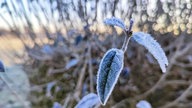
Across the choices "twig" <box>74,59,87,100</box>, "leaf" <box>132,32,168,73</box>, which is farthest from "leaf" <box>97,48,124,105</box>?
"twig" <box>74,59,87,100</box>

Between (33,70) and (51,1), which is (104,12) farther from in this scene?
(33,70)

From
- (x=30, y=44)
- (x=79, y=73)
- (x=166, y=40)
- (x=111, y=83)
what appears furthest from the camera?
(x=30, y=44)

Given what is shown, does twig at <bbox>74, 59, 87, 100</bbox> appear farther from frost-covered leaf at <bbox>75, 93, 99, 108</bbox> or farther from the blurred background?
frost-covered leaf at <bbox>75, 93, 99, 108</bbox>

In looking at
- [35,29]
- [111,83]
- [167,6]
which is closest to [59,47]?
[35,29]

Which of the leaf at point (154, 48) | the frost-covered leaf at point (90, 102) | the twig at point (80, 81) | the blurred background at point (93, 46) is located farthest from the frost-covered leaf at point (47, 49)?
the leaf at point (154, 48)

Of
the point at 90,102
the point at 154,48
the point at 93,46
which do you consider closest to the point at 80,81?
the point at 93,46
